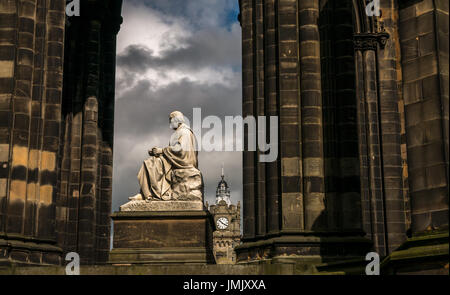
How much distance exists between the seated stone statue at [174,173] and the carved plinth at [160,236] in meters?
0.66

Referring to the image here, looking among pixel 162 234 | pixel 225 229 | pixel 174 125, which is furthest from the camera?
pixel 225 229

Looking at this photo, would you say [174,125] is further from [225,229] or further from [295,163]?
[225,229]

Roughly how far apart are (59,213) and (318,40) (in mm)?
11164

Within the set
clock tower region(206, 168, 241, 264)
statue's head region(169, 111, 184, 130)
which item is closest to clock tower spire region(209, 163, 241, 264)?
clock tower region(206, 168, 241, 264)

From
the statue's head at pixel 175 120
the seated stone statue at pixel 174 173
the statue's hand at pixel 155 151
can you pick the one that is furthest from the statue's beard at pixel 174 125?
the statue's hand at pixel 155 151

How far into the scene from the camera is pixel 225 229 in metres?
118

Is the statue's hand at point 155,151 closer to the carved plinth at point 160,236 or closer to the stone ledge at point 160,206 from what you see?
the stone ledge at point 160,206

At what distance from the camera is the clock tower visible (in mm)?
116312

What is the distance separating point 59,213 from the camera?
26.1 m

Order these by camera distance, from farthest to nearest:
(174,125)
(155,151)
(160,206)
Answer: (174,125)
(155,151)
(160,206)

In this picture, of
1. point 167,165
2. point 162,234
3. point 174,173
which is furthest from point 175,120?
point 162,234

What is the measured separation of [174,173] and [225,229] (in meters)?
98.1

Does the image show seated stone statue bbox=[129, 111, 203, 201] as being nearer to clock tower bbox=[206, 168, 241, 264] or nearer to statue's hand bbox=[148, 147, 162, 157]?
statue's hand bbox=[148, 147, 162, 157]
